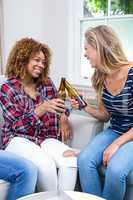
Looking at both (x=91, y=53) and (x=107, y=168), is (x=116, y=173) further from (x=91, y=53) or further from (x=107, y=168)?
(x=91, y=53)

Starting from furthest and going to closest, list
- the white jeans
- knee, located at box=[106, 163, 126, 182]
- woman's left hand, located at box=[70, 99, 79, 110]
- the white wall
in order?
the white wall < woman's left hand, located at box=[70, 99, 79, 110] < the white jeans < knee, located at box=[106, 163, 126, 182]

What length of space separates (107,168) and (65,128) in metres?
0.45

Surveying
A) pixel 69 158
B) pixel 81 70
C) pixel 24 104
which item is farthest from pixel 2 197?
pixel 81 70

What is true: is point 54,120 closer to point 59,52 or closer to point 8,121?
point 8,121

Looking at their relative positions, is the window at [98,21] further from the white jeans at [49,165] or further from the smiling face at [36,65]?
the white jeans at [49,165]

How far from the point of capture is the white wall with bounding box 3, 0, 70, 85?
262 centimetres

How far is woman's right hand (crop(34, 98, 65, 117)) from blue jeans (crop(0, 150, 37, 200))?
14.0 inches

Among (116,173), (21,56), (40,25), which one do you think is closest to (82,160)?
(116,173)

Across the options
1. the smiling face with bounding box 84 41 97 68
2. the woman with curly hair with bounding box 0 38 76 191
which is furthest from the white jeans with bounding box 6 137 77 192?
the smiling face with bounding box 84 41 97 68

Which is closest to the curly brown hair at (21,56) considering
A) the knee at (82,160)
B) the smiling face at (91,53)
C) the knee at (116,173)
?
the smiling face at (91,53)

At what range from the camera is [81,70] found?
2.69m

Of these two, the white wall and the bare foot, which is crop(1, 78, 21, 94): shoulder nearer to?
the bare foot

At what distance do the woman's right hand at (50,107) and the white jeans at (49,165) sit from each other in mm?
199

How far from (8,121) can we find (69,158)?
0.42 m
